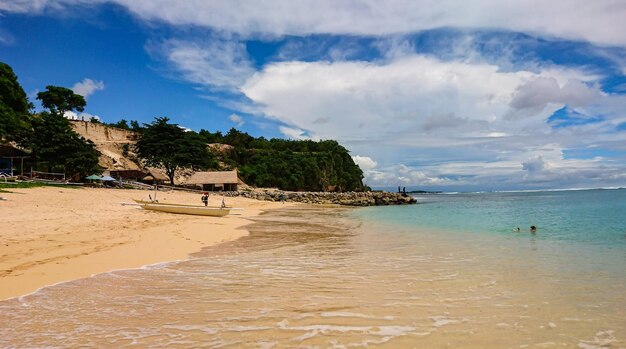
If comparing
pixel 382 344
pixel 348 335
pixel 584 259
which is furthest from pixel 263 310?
pixel 584 259

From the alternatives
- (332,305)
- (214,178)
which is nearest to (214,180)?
(214,178)

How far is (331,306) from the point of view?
218 inches

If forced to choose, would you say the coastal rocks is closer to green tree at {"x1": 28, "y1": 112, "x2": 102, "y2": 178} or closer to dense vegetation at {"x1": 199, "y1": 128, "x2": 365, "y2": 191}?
dense vegetation at {"x1": 199, "y1": 128, "x2": 365, "y2": 191}

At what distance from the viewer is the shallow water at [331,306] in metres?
4.29

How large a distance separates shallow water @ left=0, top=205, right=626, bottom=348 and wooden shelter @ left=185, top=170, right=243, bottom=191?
148 feet

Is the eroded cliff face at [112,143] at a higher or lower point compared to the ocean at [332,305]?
higher

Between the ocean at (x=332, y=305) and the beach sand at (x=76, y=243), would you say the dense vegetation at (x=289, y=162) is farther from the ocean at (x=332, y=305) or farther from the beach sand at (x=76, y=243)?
the ocean at (x=332, y=305)

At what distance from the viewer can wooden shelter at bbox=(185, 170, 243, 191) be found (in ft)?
175

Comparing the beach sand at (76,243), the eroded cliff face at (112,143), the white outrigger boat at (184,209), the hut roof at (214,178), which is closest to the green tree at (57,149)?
the hut roof at (214,178)

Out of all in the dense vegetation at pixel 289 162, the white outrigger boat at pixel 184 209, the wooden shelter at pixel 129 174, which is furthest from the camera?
the dense vegetation at pixel 289 162

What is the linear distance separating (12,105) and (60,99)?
32.1m

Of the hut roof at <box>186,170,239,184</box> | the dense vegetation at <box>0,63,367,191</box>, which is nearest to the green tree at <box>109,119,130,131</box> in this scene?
the dense vegetation at <box>0,63,367,191</box>

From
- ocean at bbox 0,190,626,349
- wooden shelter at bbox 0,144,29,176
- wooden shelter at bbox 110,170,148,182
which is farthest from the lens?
wooden shelter at bbox 110,170,148,182

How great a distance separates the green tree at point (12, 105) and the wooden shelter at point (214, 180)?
20606mm
